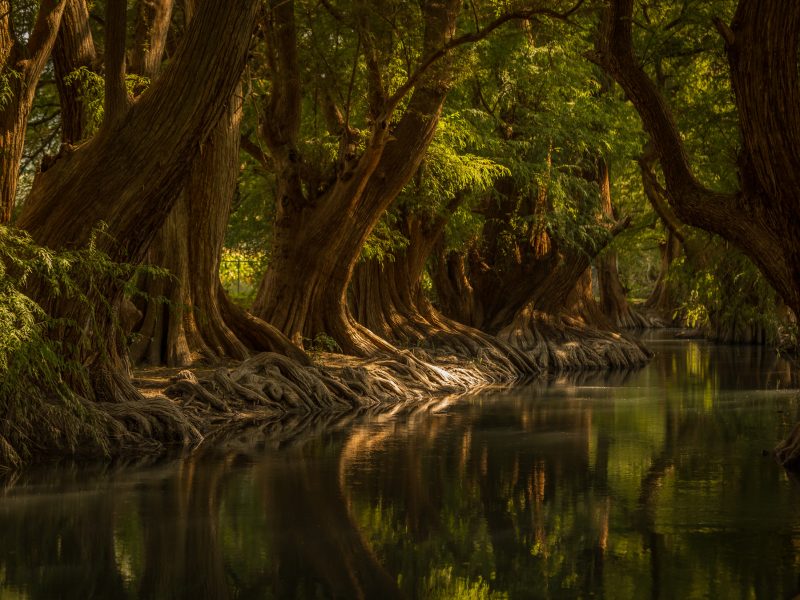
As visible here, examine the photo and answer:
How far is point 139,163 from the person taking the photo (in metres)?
11.2

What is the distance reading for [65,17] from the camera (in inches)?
518

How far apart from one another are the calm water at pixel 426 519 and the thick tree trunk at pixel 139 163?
198 cm

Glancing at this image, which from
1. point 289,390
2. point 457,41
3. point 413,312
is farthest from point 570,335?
point 289,390

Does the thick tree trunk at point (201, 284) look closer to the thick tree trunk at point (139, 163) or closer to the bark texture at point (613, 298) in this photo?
the thick tree trunk at point (139, 163)

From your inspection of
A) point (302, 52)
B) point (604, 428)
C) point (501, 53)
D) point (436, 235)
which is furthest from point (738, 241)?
point (436, 235)

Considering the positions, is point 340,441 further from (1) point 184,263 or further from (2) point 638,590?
(2) point 638,590

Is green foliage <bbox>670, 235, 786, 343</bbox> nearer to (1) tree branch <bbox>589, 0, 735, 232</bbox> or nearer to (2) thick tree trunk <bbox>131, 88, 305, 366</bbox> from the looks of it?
(1) tree branch <bbox>589, 0, 735, 232</bbox>

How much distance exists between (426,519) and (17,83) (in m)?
6.58

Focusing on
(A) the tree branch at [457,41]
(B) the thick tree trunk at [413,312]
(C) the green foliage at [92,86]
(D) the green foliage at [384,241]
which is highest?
(A) the tree branch at [457,41]

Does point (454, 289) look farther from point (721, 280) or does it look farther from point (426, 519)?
point (426, 519)

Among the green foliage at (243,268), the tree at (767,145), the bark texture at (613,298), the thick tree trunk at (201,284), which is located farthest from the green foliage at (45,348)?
the bark texture at (613,298)

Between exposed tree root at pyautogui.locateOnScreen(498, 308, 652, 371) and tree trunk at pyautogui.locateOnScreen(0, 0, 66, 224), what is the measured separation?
14184 millimetres

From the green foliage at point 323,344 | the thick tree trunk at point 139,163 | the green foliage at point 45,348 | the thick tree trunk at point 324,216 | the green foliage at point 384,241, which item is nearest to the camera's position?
the green foliage at point 45,348

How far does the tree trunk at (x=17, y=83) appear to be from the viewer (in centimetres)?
1169
